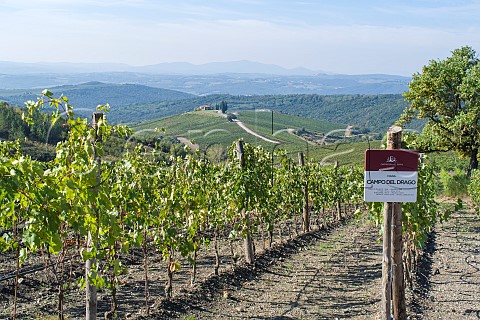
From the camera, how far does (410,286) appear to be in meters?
8.98

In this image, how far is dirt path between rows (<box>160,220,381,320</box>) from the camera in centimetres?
814

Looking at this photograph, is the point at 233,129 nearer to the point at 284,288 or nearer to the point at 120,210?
the point at 284,288

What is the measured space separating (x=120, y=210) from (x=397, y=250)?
4294 millimetres

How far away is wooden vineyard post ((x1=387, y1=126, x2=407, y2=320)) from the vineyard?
150 cm

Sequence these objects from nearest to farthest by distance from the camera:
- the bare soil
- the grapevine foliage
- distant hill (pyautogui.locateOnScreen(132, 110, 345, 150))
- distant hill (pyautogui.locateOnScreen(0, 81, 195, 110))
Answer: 1. the grapevine foliage
2. the bare soil
3. distant hill (pyautogui.locateOnScreen(132, 110, 345, 150))
4. distant hill (pyautogui.locateOnScreen(0, 81, 195, 110))

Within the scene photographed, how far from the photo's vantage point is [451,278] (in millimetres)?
9930

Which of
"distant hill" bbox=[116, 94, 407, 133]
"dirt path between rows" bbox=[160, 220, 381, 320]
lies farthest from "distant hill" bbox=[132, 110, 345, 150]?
"dirt path between rows" bbox=[160, 220, 381, 320]

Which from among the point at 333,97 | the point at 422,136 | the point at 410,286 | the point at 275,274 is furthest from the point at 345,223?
the point at 333,97

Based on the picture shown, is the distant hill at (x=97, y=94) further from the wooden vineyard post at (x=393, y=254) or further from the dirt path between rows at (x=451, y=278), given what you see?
the wooden vineyard post at (x=393, y=254)

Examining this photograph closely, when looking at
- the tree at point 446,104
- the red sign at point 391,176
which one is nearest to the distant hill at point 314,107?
the tree at point 446,104

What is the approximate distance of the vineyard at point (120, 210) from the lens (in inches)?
177

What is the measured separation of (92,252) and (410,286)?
591cm

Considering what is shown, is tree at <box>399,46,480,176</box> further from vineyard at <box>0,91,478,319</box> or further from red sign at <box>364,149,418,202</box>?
red sign at <box>364,149,418,202</box>

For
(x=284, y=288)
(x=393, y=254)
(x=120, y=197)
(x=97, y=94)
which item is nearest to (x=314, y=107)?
(x=97, y=94)
